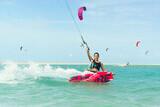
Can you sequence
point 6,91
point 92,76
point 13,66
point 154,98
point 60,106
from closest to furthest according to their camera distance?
point 60,106 < point 154,98 < point 6,91 < point 92,76 < point 13,66

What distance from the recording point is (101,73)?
22.5 meters

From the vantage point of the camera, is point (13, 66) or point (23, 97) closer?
point (23, 97)

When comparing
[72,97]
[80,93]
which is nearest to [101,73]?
[80,93]

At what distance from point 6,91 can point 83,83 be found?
5.93 meters

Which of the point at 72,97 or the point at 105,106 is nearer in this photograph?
the point at 105,106

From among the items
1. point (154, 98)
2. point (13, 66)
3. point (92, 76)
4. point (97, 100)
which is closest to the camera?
point (97, 100)

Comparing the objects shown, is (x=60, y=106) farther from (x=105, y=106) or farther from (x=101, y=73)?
(x=101, y=73)

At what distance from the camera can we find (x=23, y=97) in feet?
51.9

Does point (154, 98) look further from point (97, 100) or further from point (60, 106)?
point (60, 106)

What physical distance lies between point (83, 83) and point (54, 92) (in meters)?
4.64

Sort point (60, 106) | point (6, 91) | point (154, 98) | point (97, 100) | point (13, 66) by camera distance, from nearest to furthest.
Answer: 1. point (60, 106)
2. point (97, 100)
3. point (154, 98)
4. point (6, 91)
5. point (13, 66)

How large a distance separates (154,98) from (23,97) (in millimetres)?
5437

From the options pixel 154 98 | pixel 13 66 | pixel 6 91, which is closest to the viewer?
pixel 154 98

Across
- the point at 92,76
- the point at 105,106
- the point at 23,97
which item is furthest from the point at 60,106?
the point at 92,76
